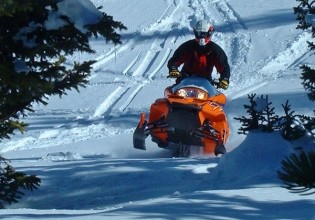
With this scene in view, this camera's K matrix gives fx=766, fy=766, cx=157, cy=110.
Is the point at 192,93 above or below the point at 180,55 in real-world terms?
below

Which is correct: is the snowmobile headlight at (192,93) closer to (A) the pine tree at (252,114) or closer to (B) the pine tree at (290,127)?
(A) the pine tree at (252,114)

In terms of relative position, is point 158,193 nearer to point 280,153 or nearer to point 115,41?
point 280,153

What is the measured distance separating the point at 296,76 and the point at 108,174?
931 cm

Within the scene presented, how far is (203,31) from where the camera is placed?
37.6 ft

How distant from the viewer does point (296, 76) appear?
17.0 meters

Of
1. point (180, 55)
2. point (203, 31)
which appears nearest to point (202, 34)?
point (203, 31)

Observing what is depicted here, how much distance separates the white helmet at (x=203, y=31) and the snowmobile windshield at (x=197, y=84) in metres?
0.92

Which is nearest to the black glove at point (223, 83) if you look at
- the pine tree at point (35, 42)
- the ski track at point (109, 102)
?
the ski track at point (109, 102)

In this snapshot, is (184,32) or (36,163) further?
(184,32)

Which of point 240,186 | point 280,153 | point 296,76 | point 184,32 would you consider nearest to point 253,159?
point 280,153

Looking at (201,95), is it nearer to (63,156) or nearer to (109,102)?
(63,156)

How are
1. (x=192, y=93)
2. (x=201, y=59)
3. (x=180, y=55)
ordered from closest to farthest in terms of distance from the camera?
(x=192, y=93) < (x=201, y=59) < (x=180, y=55)

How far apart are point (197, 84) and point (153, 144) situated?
74.6 inches

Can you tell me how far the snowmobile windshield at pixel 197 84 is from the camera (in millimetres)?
10635
